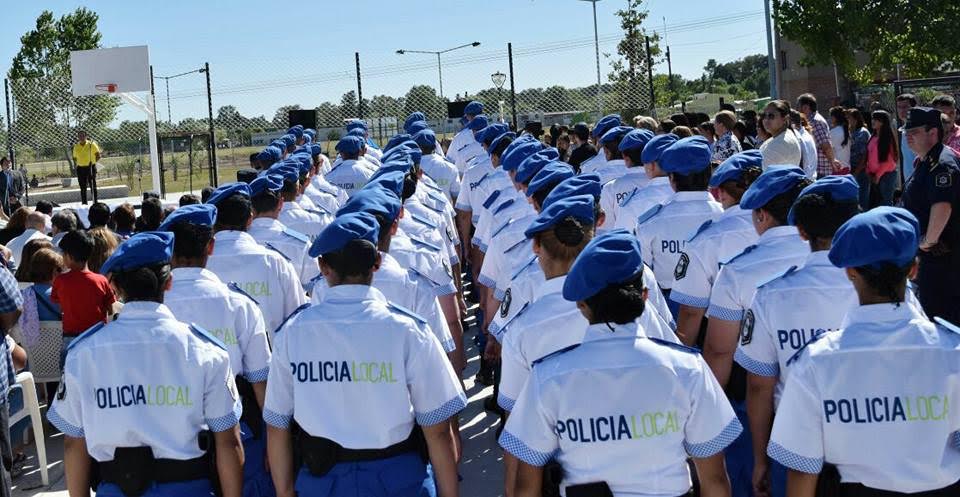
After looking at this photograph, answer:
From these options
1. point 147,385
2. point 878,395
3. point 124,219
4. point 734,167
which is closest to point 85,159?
point 124,219

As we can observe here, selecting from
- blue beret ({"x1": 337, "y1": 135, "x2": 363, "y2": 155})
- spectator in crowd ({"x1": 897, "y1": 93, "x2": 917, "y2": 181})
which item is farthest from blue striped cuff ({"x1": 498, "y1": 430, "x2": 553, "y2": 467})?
blue beret ({"x1": 337, "y1": 135, "x2": 363, "y2": 155})

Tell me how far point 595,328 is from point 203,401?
1.46 meters

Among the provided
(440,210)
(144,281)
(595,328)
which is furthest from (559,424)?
(440,210)

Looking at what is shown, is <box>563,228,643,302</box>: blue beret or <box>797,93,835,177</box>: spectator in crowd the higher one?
<box>797,93,835,177</box>: spectator in crowd

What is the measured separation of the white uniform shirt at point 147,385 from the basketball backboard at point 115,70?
18.6m

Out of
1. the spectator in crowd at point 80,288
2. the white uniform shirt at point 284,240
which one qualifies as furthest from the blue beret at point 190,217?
the spectator in crowd at point 80,288

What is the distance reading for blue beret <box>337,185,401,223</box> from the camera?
4.88 m

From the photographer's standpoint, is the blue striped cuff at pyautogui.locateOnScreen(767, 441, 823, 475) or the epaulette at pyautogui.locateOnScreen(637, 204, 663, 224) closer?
the blue striped cuff at pyautogui.locateOnScreen(767, 441, 823, 475)

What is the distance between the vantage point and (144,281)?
12.6 ft

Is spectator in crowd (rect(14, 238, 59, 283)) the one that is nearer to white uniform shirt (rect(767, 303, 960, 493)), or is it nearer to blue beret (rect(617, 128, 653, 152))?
blue beret (rect(617, 128, 653, 152))

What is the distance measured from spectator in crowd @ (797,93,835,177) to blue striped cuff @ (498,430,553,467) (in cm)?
1048

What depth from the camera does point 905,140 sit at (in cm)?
1004

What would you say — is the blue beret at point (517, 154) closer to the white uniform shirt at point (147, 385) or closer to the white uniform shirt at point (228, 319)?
the white uniform shirt at point (228, 319)

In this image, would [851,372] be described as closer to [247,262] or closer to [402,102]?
[247,262]
